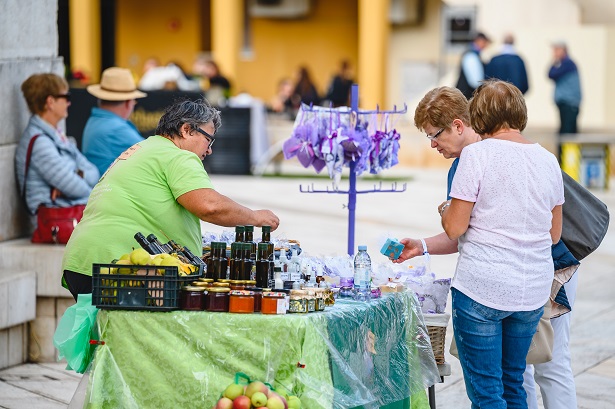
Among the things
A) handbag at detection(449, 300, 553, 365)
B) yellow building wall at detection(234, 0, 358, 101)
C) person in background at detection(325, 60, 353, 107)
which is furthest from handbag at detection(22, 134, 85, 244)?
yellow building wall at detection(234, 0, 358, 101)

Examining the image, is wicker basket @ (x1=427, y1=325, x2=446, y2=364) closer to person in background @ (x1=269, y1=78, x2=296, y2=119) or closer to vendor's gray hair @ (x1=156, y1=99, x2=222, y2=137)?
vendor's gray hair @ (x1=156, y1=99, x2=222, y2=137)

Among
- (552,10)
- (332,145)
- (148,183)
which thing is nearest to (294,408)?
(148,183)

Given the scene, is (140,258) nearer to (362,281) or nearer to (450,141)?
(362,281)

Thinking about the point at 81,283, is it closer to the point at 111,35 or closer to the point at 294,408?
the point at 294,408

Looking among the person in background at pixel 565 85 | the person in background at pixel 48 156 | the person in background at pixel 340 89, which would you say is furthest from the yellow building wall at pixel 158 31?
the person in background at pixel 48 156

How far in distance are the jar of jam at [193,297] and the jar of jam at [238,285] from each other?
127mm

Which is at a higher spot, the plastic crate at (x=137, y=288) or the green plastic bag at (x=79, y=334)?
the plastic crate at (x=137, y=288)

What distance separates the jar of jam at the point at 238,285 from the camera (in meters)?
4.69

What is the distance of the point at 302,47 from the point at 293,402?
2259 centimetres

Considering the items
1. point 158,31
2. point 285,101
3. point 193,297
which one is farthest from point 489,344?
point 158,31

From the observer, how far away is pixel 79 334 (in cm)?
483

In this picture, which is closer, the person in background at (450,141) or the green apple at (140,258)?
the green apple at (140,258)

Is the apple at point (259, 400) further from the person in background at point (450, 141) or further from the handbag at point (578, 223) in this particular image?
the handbag at point (578, 223)

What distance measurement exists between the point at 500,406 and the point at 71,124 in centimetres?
1154
